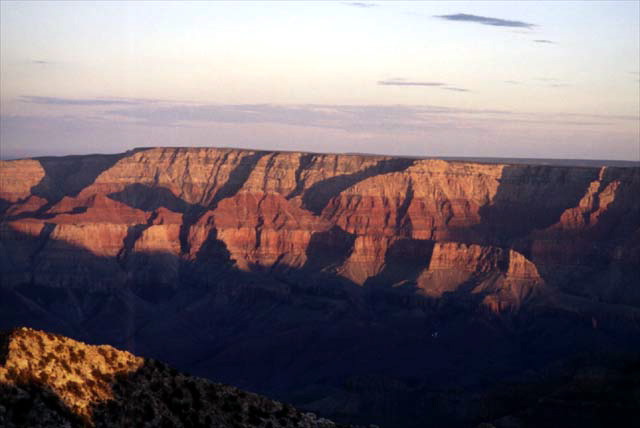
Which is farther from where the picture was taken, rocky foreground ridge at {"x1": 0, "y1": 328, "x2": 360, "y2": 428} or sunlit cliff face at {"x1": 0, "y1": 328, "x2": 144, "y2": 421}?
sunlit cliff face at {"x1": 0, "y1": 328, "x2": 144, "y2": 421}

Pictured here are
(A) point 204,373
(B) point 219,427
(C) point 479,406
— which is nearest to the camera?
(B) point 219,427

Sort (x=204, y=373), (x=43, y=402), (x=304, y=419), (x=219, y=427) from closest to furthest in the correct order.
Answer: (x=43, y=402), (x=219, y=427), (x=304, y=419), (x=204, y=373)

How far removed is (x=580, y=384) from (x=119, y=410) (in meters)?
94.4

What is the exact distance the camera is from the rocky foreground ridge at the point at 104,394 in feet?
124

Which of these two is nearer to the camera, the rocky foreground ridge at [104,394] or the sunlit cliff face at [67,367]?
the rocky foreground ridge at [104,394]

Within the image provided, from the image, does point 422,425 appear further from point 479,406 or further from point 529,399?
point 529,399

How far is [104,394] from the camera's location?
40594 mm

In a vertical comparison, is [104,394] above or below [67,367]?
below

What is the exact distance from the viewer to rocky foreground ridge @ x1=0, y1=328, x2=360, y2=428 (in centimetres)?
3791

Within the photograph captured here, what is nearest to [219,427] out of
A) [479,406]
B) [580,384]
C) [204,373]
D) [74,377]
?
[74,377]

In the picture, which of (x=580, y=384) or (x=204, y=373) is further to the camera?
(x=204, y=373)

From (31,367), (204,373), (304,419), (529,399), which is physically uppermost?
(31,367)

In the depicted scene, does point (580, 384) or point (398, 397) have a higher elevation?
point (580, 384)

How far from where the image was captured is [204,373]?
18888cm
